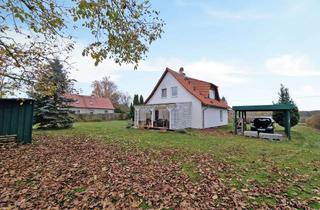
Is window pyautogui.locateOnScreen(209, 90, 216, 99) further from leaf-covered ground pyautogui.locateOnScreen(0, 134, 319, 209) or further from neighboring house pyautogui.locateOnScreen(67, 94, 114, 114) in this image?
neighboring house pyautogui.locateOnScreen(67, 94, 114, 114)

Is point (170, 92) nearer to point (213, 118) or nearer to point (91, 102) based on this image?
point (213, 118)

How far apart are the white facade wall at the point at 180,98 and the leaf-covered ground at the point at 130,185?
38.8ft

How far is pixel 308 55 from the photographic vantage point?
46.6ft

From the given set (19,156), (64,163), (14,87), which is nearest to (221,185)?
(64,163)

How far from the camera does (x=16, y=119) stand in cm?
815

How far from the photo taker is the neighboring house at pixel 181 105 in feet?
58.2

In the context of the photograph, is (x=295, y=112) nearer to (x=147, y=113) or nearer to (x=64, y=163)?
(x=147, y=113)

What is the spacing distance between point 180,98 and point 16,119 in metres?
14.0

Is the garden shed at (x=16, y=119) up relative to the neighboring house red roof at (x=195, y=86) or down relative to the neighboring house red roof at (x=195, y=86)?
down

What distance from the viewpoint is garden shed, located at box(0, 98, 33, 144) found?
309 inches

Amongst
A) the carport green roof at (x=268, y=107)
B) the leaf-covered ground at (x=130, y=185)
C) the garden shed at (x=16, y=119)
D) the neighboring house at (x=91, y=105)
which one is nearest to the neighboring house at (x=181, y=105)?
the carport green roof at (x=268, y=107)

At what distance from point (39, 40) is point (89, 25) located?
11.1 ft

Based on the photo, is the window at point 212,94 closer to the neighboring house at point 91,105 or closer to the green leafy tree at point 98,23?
the green leafy tree at point 98,23

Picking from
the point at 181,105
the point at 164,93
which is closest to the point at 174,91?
the point at 164,93
